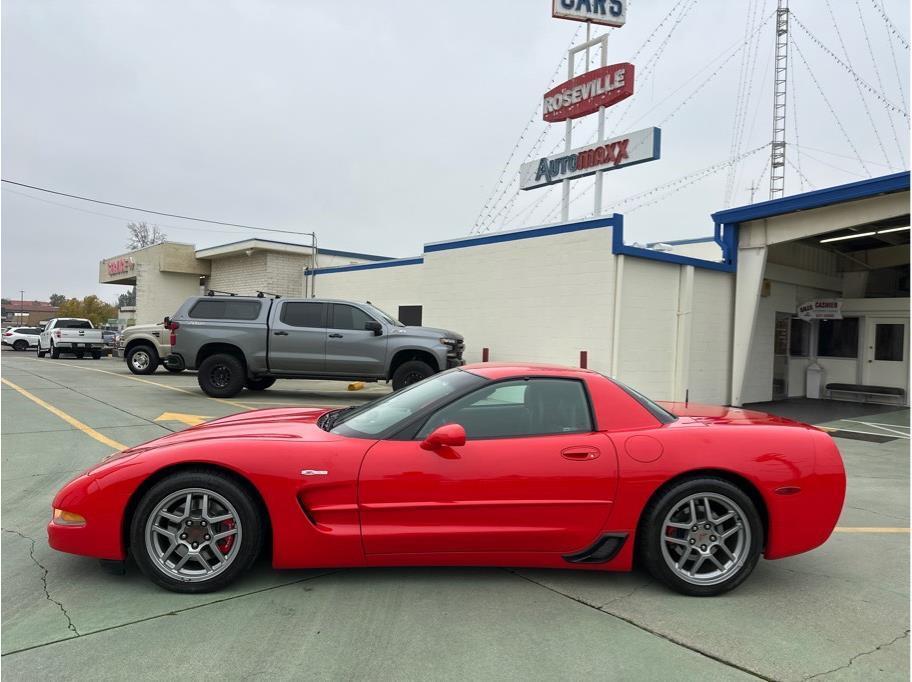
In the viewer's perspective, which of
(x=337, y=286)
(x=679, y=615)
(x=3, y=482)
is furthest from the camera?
(x=337, y=286)

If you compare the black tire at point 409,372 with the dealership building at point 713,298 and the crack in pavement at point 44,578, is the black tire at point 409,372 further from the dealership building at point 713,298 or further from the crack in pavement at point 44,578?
the crack in pavement at point 44,578

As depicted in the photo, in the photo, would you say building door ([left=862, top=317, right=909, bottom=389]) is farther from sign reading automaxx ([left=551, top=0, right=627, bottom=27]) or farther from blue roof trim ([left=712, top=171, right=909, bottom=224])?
sign reading automaxx ([left=551, top=0, right=627, bottom=27])

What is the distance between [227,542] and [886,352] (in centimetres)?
1736

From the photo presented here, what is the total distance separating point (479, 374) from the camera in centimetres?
367

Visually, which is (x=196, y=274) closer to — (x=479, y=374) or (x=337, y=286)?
(x=337, y=286)

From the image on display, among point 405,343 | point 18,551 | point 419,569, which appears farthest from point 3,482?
point 405,343

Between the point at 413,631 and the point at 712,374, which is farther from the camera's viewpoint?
the point at 712,374

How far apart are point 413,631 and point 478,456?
0.93 metres

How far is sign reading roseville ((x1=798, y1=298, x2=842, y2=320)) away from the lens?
15227mm

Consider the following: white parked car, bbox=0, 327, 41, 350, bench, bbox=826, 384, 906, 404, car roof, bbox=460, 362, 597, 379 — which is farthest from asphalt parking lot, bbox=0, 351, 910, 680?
white parked car, bbox=0, 327, 41, 350

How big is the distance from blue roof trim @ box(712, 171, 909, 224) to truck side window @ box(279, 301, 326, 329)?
908 centimetres

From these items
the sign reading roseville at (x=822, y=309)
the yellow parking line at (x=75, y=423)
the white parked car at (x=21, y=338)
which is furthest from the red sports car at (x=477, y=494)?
the white parked car at (x=21, y=338)

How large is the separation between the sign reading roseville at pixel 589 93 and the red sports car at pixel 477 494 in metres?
13.5

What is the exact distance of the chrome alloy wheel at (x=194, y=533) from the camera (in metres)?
3.15
